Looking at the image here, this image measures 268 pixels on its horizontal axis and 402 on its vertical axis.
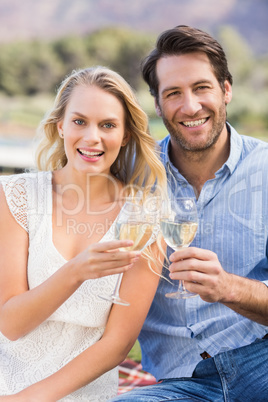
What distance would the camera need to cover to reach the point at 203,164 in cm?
299

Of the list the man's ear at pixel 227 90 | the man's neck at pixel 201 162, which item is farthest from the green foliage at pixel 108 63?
the man's neck at pixel 201 162

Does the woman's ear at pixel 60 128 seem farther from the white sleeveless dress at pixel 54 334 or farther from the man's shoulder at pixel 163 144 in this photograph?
the man's shoulder at pixel 163 144

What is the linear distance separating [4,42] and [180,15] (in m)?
7.73

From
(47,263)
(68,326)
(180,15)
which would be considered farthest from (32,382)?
(180,15)

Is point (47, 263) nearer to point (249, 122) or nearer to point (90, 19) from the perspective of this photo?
point (249, 122)

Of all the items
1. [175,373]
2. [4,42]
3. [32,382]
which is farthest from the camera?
[4,42]

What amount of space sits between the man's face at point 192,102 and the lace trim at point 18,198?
95cm

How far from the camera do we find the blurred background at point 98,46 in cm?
1847

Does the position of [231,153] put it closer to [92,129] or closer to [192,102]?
[192,102]

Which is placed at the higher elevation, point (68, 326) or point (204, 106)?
point (204, 106)

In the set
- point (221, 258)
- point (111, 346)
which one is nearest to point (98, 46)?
point (221, 258)

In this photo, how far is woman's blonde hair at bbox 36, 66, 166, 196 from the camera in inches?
109

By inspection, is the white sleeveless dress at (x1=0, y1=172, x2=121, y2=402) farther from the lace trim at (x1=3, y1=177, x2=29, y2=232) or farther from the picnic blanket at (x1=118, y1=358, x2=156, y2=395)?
the picnic blanket at (x1=118, y1=358, x2=156, y2=395)

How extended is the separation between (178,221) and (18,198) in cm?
102
